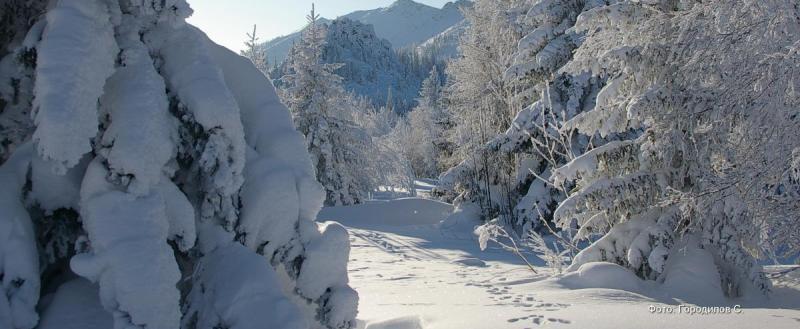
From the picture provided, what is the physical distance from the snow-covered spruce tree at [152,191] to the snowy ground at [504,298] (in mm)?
1467

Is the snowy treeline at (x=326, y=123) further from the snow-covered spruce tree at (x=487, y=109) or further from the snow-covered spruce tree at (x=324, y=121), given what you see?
the snow-covered spruce tree at (x=487, y=109)

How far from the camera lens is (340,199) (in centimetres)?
2258

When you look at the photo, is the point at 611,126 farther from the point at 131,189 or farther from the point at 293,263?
the point at 131,189

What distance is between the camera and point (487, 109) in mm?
15469

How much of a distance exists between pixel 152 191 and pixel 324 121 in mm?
19464

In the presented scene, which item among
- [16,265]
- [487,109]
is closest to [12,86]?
[16,265]

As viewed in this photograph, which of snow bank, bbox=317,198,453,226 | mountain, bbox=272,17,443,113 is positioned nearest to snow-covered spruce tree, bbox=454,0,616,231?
snow bank, bbox=317,198,453,226

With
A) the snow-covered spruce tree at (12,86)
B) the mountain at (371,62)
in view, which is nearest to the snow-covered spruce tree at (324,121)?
the snow-covered spruce tree at (12,86)

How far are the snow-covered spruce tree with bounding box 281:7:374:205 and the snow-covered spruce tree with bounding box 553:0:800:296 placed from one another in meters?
15.4

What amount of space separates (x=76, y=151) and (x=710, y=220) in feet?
22.3

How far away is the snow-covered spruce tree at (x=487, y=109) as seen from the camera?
14703 mm

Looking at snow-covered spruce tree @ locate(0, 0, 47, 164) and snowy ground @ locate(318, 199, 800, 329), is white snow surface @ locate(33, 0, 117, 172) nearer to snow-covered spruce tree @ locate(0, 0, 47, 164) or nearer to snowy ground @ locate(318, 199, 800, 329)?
snow-covered spruce tree @ locate(0, 0, 47, 164)

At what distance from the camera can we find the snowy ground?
4.22 metres

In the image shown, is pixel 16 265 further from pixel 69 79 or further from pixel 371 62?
pixel 371 62
